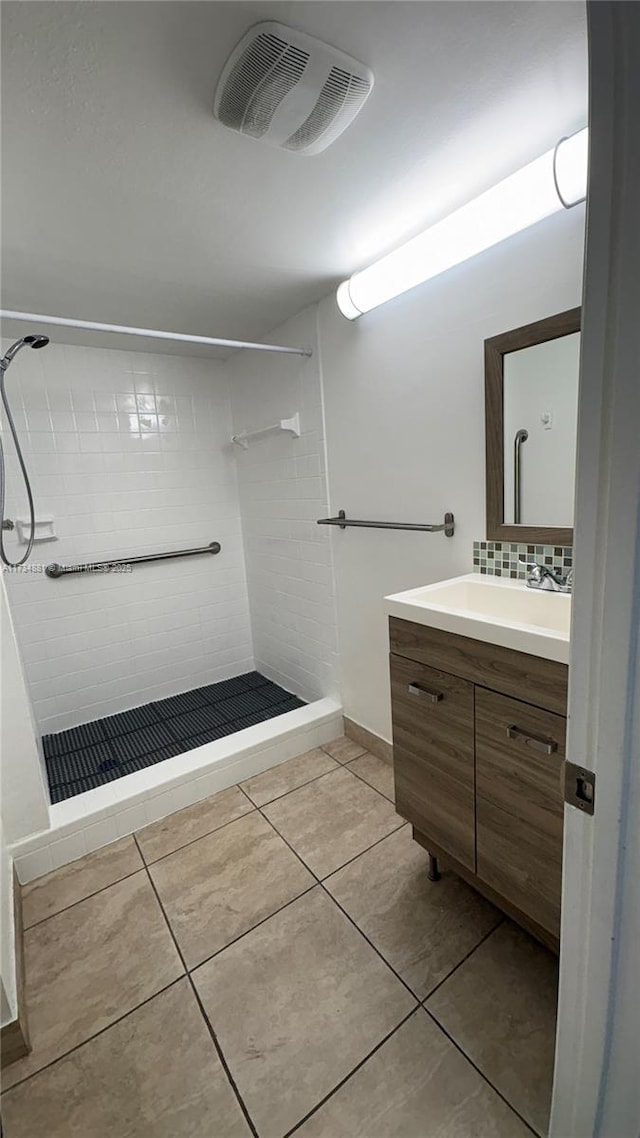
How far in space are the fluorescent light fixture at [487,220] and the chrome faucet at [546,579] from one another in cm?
93

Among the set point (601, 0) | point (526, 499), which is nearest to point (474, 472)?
point (526, 499)

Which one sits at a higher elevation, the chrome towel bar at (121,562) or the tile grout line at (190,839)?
the chrome towel bar at (121,562)

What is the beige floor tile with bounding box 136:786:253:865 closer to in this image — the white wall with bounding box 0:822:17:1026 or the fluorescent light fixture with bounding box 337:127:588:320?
the white wall with bounding box 0:822:17:1026

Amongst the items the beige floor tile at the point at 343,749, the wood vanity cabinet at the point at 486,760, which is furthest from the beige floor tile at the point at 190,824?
the wood vanity cabinet at the point at 486,760

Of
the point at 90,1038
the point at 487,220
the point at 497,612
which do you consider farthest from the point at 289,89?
the point at 90,1038

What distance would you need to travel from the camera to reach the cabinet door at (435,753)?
1262mm

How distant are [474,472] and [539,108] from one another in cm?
90

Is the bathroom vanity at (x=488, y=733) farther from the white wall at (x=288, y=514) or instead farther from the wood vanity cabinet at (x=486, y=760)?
the white wall at (x=288, y=514)

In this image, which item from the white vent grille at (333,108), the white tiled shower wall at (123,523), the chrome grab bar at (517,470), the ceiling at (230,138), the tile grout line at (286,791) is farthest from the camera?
the white tiled shower wall at (123,523)

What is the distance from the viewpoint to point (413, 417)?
1.75m

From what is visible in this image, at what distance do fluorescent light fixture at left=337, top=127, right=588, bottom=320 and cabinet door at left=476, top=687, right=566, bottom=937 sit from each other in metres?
1.26

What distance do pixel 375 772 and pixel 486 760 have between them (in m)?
1.07

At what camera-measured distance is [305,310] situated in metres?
2.18


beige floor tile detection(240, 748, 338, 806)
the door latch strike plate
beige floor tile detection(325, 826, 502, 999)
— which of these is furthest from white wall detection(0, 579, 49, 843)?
the door latch strike plate
